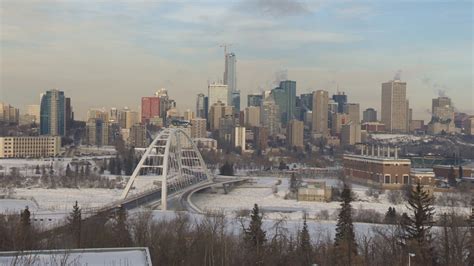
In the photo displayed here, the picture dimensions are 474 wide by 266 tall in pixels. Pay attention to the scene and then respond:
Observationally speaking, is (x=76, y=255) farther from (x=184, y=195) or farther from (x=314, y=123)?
(x=314, y=123)

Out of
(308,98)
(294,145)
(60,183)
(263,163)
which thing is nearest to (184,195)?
(60,183)

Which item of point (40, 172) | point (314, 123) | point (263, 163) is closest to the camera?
point (40, 172)

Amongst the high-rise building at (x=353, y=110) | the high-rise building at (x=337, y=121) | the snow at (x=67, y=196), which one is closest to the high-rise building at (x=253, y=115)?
the high-rise building at (x=337, y=121)

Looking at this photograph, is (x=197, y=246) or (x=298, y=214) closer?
(x=197, y=246)

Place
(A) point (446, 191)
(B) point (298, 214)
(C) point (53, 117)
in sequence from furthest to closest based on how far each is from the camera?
(C) point (53, 117), (A) point (446, 191), (B) point (298, 214)

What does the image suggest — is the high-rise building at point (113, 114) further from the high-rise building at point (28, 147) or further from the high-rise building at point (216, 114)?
the high-rise building at point (28, 147)

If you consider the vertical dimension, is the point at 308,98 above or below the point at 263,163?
above

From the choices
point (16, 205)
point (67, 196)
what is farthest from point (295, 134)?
point (16, 205)

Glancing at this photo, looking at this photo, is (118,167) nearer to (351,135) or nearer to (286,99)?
(351,135)
